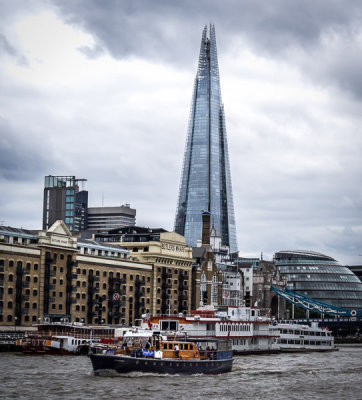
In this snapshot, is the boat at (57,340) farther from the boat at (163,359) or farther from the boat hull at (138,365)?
the boat hull at (138,365)

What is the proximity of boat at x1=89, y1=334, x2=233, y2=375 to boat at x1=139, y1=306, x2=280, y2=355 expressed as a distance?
3088 cm

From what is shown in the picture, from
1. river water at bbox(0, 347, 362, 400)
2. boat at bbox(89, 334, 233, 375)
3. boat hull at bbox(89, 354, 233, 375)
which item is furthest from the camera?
boat at bbox(89, 334, 233, 375)

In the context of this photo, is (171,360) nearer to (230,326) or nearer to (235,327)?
(230,326)

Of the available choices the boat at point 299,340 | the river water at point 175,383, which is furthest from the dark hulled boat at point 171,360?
the boat at point 299,340

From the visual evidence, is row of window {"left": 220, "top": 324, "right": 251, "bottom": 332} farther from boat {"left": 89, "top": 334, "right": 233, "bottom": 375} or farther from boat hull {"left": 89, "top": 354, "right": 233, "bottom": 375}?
boat hull {"left": 89, "top": 354, "right": 233, "bottom": 375}

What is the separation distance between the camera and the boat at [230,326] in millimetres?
150125

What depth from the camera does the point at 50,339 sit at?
152m

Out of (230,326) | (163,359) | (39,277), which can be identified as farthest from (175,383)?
(39,277)

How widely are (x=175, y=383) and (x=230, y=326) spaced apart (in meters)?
65.8

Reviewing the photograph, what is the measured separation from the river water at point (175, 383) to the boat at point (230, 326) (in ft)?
71.1

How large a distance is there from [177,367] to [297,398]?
19.4 meters

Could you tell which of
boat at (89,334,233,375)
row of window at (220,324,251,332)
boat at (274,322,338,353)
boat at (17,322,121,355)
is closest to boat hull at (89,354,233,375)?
boat at (89,334,233,375)

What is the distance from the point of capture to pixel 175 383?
327 feet

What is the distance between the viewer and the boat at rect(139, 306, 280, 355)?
5910 inches
